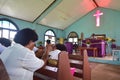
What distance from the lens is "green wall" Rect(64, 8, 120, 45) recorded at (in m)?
8.62

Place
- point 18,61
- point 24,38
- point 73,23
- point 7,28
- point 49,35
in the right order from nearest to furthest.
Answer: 1. point 18,61
2. point 24,38
3. point 7,28
4. point 49,35
5. point 73,23

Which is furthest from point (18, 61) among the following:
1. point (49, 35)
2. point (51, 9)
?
point (49, 35)

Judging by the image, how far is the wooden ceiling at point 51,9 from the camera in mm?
6104

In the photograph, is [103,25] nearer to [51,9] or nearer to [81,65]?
[51,9]

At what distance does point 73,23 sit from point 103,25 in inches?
97.2

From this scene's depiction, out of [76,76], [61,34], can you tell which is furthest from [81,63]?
[61,34]

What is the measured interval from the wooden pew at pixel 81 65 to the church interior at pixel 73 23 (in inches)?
111

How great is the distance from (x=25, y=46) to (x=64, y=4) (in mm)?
6711

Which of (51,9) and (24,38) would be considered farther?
(51,9)

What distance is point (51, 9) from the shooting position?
6.86m

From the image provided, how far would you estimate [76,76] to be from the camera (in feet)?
6.63

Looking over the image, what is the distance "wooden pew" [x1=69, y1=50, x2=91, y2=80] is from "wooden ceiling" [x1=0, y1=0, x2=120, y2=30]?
4800mm

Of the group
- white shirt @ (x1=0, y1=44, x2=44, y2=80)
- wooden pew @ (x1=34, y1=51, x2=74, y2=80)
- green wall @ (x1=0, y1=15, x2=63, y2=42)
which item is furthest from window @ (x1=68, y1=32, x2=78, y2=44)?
white shirt @ (x1=0, y1=44, x2=44, y2=80)

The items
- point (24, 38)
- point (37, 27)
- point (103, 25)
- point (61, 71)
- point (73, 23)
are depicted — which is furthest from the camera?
point (73, 23)
